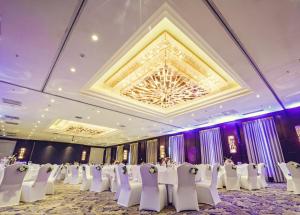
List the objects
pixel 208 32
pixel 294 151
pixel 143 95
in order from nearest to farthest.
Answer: pixel 208 32 < pixel 143 95 < pixel 294 151

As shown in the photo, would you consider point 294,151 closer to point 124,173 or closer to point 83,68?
point 124,173

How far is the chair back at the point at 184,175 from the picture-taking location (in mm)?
3365

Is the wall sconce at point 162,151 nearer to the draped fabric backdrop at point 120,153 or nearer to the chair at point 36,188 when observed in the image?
the draped fabric backdrop at point 120,153

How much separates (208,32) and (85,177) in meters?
6.86

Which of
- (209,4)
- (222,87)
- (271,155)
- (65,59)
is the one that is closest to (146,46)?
(209,4)

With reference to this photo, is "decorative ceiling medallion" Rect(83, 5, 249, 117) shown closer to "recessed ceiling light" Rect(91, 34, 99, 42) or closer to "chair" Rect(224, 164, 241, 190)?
"recessed ceiling light" Rect(91, 34, 99, 42)

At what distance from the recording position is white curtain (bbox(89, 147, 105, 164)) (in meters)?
22.1

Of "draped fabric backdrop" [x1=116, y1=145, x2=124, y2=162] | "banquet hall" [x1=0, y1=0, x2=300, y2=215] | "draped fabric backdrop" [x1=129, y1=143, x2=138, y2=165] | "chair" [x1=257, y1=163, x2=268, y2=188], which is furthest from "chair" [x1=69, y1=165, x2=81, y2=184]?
"draped fabric backdrop" [x1=116, y1=145, x2=124, y2=162]

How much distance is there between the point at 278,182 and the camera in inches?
304

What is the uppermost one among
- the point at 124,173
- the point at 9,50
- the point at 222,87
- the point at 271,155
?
the point at 222,87

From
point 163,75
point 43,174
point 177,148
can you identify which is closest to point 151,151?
point 177,148

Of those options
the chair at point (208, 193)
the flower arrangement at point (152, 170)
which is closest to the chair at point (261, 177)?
the chair at point (208, 193)

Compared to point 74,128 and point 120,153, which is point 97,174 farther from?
point 120,153

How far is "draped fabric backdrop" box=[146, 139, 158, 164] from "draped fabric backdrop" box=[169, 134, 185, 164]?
209cm
